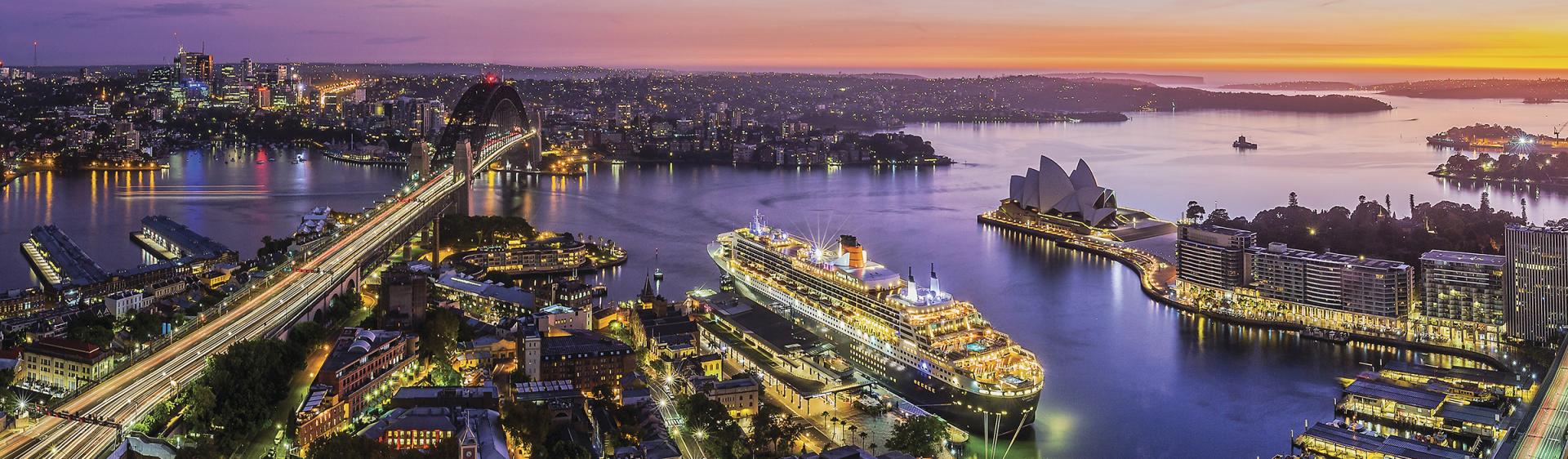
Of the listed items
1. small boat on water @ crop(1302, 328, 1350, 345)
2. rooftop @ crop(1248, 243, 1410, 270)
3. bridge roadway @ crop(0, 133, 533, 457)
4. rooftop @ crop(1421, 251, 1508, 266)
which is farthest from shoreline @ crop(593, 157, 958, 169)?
small boat on water @ crop(1302, 328, 1350, 345)

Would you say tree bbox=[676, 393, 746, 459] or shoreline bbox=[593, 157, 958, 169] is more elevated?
shoreline bbox=[593, 157, 958, 169]

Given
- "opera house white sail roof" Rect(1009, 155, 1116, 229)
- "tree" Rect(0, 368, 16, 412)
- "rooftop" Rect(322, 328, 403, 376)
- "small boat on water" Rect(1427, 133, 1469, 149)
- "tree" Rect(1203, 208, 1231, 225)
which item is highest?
"small boat on water" Rect(1427, 133, 1469, 149)

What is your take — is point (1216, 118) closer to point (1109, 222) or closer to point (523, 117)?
point (523, 117)

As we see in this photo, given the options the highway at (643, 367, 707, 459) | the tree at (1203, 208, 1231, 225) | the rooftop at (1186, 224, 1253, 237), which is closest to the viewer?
the highway at (643, 367, 707, 459)

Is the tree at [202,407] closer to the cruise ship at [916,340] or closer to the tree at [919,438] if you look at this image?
the tree at [919,438]

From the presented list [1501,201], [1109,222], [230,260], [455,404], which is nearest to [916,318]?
[455,404]

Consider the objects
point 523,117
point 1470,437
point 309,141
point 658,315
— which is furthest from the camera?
point 309,141

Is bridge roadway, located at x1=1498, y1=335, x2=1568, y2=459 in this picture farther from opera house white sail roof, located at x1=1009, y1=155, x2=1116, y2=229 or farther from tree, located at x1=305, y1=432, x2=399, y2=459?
opera house white sail roof, located at x1=1009, y1=155, x2=1116, y2=229
